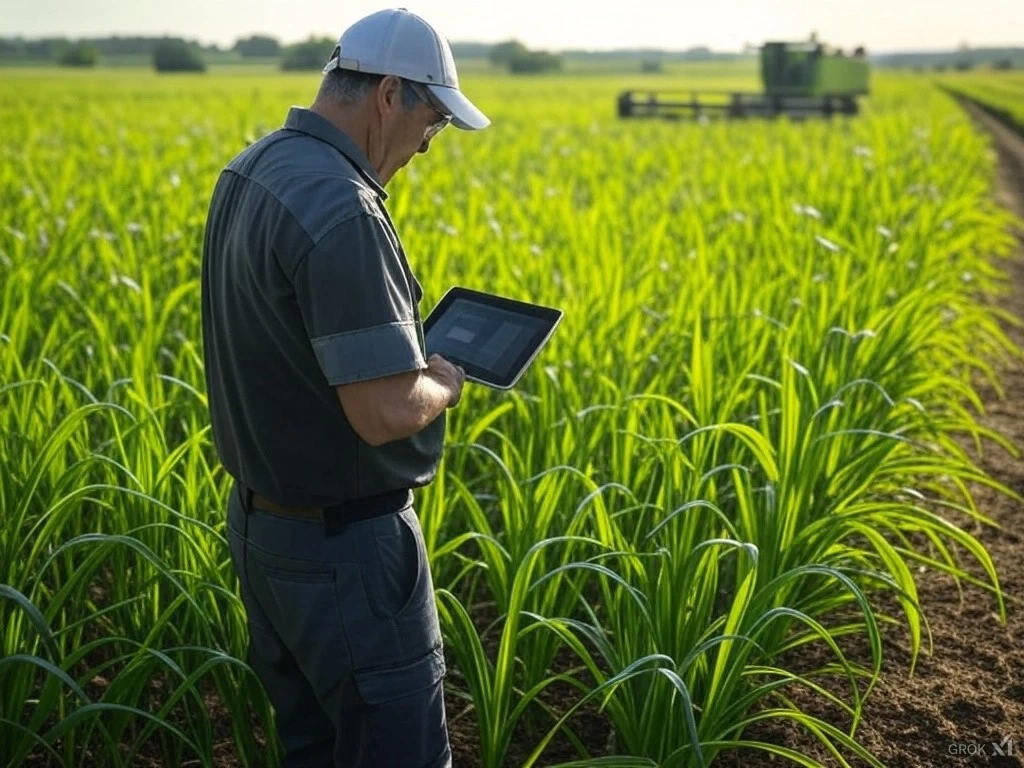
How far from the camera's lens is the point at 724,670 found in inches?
92.3

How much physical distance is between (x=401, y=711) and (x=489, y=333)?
60 cm

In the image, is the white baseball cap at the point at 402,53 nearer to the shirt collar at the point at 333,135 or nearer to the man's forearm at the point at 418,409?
the shirt collar at the point at 333,135

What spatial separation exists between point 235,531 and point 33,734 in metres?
0.45

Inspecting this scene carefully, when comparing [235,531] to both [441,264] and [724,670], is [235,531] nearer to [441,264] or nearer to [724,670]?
[724,670]

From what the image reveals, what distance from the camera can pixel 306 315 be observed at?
1740 mm

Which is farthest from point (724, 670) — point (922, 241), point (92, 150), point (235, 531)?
point (92, 150)

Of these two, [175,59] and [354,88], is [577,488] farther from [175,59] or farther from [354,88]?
[175,59]

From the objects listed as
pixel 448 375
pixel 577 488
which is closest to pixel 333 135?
pixel 448 375

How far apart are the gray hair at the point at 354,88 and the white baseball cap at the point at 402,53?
0.02m

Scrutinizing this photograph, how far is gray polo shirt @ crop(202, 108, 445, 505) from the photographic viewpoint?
1.71 m

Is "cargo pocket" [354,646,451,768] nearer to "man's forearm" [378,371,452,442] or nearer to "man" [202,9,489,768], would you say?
"man" [202,9,489,768]

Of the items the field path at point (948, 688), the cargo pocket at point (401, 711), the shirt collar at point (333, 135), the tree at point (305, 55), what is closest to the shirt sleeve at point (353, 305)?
the shirt collar at point (333, 135)

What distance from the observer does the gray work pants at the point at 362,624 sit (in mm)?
1874

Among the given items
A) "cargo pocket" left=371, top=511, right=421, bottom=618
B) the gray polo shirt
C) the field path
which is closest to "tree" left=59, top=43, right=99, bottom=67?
the field path
